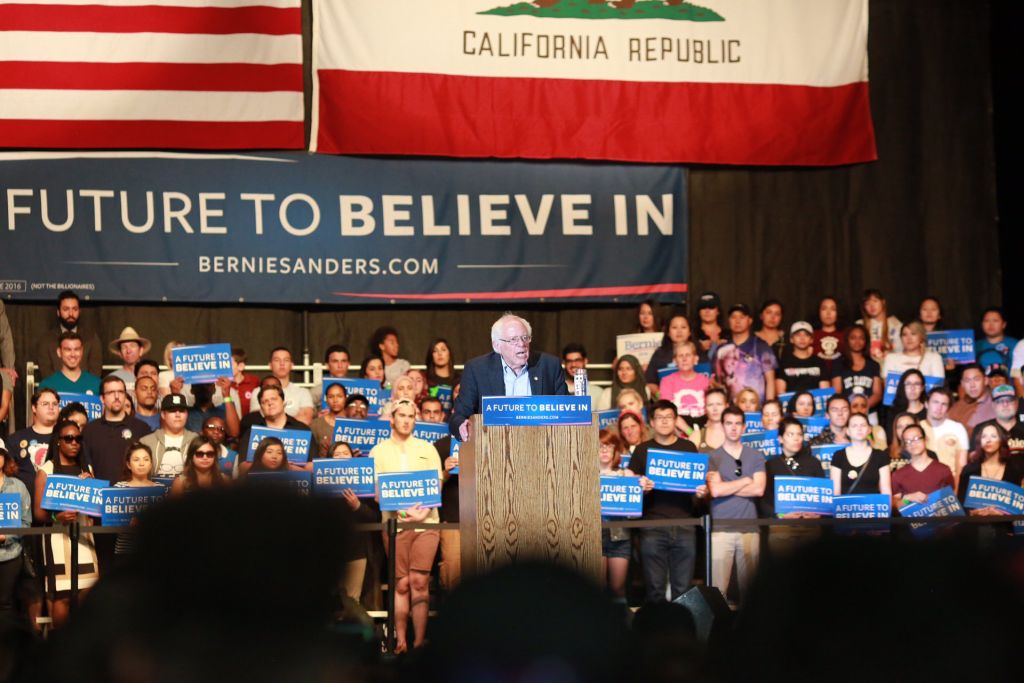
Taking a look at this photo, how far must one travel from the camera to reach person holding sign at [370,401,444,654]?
6.24 meters

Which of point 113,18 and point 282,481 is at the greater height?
point 113,18

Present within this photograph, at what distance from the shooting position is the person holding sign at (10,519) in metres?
6.68

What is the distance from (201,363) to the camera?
9.18m

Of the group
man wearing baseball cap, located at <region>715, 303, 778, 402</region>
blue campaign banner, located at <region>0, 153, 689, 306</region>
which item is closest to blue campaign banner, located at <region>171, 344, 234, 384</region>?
blue campaign banner, located at <region>0, 153, 689, 306</region>

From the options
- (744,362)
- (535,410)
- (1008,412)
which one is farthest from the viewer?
(744,362)

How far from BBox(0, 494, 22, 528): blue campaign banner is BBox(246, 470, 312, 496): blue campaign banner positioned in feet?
21.1

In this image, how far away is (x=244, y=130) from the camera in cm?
1140

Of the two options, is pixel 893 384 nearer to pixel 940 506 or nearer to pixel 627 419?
pixel 627 419

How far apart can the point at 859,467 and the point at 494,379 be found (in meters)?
3.41

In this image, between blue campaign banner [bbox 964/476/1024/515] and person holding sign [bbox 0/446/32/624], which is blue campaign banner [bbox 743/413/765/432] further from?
person holding sign [bbox 0/446/32/624]

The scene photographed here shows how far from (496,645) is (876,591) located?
0.92ft

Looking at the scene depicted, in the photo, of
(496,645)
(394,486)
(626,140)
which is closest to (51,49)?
(626,140)

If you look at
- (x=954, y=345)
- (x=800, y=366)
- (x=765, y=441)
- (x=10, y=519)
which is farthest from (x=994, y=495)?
(x=10, y=519)

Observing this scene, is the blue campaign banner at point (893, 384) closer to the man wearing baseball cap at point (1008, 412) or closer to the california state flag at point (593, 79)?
the man wearing baseball cap at point (1008, 412)
